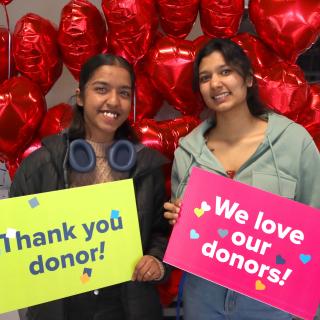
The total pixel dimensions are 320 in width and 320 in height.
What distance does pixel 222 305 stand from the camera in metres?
0.96

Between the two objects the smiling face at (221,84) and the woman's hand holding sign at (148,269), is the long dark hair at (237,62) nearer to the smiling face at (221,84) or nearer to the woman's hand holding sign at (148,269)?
the smiling face at (221,84)

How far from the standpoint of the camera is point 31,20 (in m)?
1.24

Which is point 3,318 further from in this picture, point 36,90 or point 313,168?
point 313,168

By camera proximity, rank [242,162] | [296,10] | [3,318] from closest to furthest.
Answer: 1. [242,162]
2. [296,10]
3. [3,318]

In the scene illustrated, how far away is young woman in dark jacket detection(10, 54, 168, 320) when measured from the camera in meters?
0.94

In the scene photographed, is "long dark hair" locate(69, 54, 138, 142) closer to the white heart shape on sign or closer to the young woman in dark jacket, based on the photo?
the young woman in dark jacket

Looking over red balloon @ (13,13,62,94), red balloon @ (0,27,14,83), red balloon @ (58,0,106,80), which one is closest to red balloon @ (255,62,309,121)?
red balloon @ (58,0,106,80)

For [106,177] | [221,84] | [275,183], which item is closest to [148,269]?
[106,177]

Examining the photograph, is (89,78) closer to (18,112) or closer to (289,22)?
(18,112)

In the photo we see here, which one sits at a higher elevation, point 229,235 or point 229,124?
point 229,124

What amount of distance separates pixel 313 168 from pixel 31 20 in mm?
990

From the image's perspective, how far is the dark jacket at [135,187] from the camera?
3.08ft

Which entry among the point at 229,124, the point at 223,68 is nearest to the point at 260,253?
the point at 229,124

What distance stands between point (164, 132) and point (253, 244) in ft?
1.63
